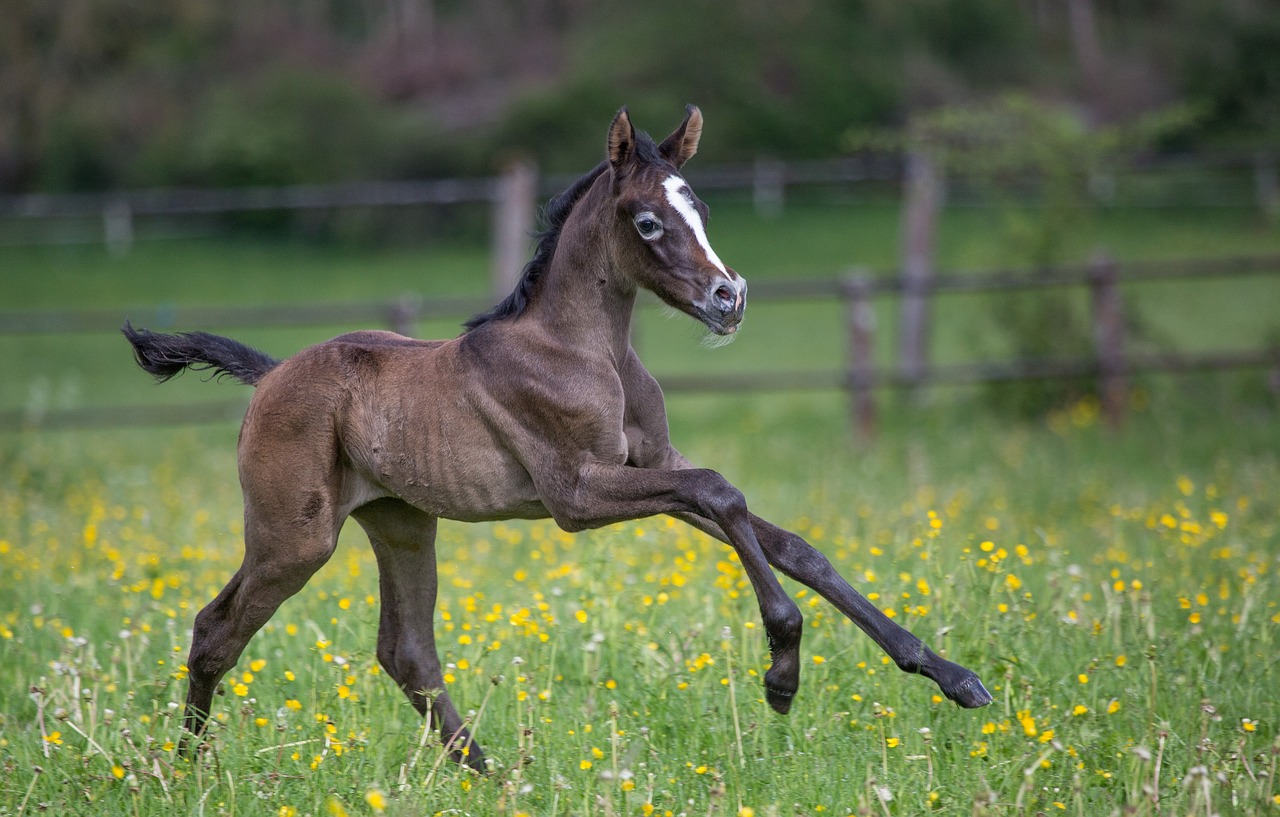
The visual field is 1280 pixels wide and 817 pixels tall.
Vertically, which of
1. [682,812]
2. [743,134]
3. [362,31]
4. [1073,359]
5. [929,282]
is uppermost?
[362,31]

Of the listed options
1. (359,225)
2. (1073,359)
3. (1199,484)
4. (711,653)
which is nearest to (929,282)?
(1073,359)

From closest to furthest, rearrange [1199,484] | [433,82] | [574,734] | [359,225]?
[574,734], [1199,484], [359,225], [433,82]

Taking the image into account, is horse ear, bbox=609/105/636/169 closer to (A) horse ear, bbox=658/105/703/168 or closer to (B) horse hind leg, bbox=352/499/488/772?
(A) horse ear, bbox=658/105/703/168

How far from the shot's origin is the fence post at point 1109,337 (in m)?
10.3

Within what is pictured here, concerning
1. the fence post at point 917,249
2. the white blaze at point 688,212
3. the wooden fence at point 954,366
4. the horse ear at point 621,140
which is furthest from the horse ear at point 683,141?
the fence post at point 917,249

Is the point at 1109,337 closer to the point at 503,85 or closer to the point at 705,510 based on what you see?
the point at 705,510

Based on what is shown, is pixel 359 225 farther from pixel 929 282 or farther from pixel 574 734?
pixel 574 734

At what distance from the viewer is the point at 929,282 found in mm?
10859

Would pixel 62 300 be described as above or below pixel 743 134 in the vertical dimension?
below

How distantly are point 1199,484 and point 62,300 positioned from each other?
2305 centimetres

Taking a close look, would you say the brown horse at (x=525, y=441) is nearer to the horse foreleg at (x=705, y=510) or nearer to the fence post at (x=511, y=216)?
the horse foreleg at (x=705, y=510)

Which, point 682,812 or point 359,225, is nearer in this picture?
point 682,812

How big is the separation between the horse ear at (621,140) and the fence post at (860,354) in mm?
6919

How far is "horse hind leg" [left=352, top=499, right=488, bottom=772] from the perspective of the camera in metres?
4.21
